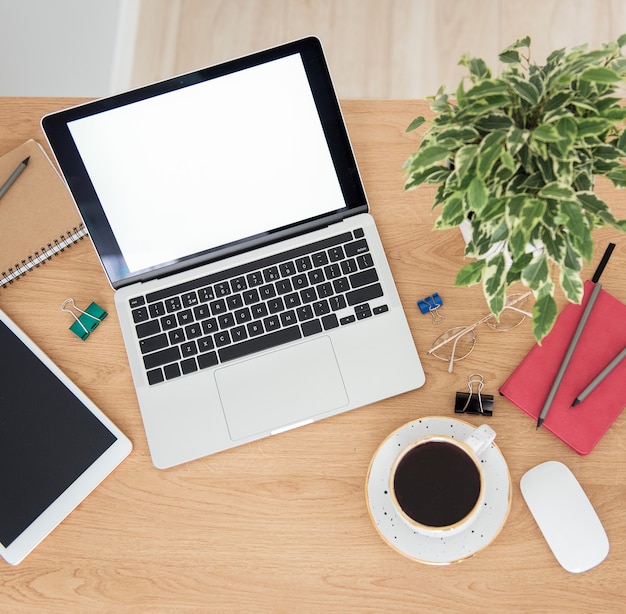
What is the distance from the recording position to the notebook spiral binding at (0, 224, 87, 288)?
0.96 metres

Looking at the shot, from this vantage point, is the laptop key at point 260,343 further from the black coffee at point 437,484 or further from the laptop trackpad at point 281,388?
the black coffee at point 437,484

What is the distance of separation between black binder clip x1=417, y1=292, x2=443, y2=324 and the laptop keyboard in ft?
0.19

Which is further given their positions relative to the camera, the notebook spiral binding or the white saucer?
the notebook spiral binding

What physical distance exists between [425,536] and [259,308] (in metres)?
0.37

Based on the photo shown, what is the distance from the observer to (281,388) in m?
0.89

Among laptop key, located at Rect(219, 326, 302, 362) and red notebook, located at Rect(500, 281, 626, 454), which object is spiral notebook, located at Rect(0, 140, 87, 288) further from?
red notebook, located at Rect(500, 281, 626, 454)

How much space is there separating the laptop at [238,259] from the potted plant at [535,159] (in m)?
0.24

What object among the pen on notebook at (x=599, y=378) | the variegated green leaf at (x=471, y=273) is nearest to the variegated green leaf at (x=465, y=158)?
the variegated green leaf at (x=471, y=273)

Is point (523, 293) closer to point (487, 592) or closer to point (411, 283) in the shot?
point (411, 283)

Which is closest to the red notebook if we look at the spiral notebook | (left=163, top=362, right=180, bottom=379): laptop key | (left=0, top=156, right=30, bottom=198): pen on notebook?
(left=163, top=362, right=180, bottom=379): laptop key

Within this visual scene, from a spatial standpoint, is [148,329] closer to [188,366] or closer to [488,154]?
[188,366]

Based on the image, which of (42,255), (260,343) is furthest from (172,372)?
(42,255)

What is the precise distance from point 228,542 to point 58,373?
0.33m

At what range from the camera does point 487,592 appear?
2.69 ft
